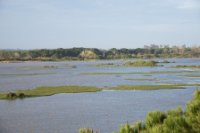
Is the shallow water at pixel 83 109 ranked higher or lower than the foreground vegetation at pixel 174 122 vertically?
lower

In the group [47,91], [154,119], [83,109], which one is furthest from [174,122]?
[47,91]

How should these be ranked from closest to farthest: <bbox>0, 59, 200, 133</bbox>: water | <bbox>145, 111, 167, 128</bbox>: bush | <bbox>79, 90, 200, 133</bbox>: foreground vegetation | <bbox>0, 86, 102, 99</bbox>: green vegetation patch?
1. <bbox>79, 90, 200, 133</bbox>: foreground vegetation
2. <bbox>145, 111, 167, 128</bbox>: bush
3. <bbox>0, 59, 200, 133</bbox>: water
4. <bbox>0, 86, 102, 99</bbox>: green vegetation patch

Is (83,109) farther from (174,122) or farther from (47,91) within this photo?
(174,122)

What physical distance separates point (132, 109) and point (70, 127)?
25.4 ft

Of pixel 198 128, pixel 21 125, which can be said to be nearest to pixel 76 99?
pixel 21 125

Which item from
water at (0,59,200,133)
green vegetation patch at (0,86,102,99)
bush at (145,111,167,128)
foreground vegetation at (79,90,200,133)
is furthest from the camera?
green vegetation patch at (0,86,102,99)

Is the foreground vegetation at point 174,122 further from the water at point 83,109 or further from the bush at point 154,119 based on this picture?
the water at point 83,109

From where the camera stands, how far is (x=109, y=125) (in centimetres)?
2656

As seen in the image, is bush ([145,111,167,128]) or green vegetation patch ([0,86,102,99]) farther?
→ green vegetation patch ([0,86,102,99])

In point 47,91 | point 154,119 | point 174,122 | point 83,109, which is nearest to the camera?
point 174,122

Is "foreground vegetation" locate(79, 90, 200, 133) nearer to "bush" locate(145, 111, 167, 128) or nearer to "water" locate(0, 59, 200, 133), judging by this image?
"bush" locate(145, 111, 167, 128)

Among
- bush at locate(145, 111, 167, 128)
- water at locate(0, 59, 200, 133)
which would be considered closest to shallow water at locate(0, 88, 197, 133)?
water at locate(0, 59, 200, 133)

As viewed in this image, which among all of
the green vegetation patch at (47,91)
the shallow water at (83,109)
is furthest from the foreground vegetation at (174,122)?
the green vegetation patch at (47,91)

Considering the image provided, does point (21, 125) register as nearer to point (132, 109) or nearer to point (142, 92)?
point (132, 109)
